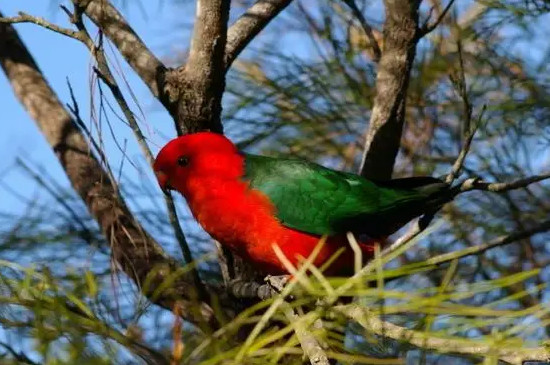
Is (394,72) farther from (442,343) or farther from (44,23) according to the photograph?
(442,343)

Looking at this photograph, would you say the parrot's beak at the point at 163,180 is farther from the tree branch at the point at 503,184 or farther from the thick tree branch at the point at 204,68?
the tree branch at the point at 503,184

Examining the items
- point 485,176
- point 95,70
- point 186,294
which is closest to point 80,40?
point 95,70

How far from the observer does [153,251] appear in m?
1.77

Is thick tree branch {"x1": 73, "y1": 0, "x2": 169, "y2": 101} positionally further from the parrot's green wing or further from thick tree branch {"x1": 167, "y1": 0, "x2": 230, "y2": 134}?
the parrot's green wing

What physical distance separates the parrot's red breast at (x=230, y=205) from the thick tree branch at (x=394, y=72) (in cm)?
22

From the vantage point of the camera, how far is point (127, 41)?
5.50 feet

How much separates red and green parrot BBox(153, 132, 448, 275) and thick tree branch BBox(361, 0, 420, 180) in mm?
100

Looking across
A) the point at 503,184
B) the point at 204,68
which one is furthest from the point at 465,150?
the point at 204,68

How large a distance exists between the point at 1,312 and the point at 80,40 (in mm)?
636

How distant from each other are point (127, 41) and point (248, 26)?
0.20 meters

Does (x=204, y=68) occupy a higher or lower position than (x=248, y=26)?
lower

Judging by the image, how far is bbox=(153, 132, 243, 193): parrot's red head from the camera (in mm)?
1742

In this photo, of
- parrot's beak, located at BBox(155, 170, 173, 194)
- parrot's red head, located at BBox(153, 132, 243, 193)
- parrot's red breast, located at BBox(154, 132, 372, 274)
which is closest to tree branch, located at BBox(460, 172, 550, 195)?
parrot's red breast, located at BBox(154, 132, 372, 274)

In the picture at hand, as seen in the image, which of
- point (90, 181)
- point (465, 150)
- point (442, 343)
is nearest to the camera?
point (442, 343)
